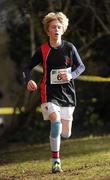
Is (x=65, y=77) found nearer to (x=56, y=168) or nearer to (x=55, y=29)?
(x=55, y=29)

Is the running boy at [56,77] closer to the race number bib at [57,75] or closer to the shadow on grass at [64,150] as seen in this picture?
the race number bib at [57,75]

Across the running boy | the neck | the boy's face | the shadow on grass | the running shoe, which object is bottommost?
the shadow on grass

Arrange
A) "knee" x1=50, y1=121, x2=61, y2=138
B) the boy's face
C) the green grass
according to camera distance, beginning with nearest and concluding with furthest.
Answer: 1. the green grass
2. "knee" x1=50, y1=121, x2=61, y2=138
3. the boy's face

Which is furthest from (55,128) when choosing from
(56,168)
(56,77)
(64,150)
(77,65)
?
(64,150)

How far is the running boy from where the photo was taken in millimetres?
8203

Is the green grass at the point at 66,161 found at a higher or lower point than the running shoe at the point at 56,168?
lower

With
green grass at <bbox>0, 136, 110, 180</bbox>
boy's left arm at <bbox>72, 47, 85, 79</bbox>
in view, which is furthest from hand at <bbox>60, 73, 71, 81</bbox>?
green grass at <bbox>0, 136, 110, 180</bbox>

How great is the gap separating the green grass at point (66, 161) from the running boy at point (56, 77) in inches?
15.5

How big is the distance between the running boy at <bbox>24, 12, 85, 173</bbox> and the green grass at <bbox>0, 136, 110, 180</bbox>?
394mm

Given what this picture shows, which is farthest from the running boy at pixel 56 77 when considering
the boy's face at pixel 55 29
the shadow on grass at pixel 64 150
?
the shadow on grass at pixel 64 150

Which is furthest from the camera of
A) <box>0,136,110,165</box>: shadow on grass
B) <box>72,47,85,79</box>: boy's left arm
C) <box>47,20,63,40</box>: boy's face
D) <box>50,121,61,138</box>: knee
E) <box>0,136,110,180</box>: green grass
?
<box>0,136,110,165</box>: shadow on grass

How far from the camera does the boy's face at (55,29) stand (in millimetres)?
8250

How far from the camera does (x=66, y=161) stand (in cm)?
970

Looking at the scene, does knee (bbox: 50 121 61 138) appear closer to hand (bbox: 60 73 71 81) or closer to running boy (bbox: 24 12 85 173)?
running boy (bbox: 24 12 85 173)
